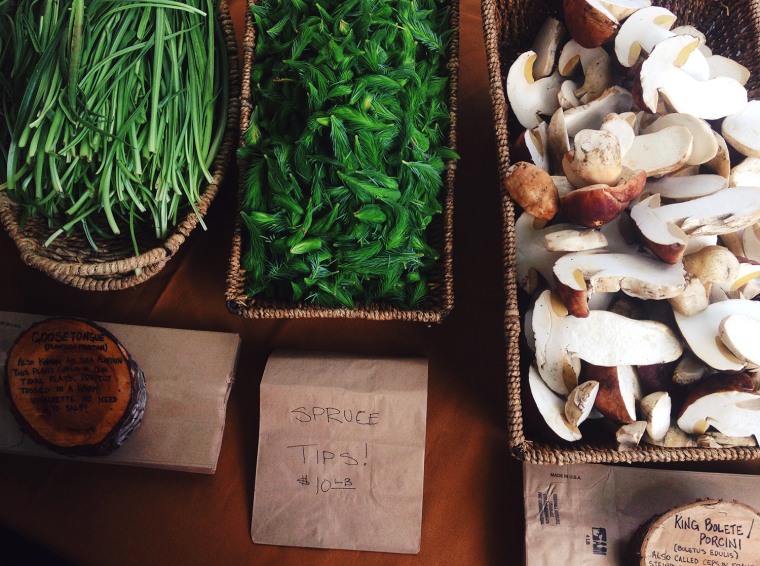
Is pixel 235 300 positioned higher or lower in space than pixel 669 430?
higher

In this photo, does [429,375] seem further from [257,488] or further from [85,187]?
[85,187]

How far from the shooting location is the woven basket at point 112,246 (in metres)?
0.92

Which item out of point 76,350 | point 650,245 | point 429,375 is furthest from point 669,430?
point 76,350

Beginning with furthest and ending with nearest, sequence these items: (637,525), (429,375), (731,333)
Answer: (429,375)
(637,525)
(731,333)

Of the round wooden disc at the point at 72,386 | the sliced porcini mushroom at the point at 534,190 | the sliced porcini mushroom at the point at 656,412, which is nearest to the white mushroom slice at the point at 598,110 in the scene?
the sliced porcini mushroom at the point at 534,190

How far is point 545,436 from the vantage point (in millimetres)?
886

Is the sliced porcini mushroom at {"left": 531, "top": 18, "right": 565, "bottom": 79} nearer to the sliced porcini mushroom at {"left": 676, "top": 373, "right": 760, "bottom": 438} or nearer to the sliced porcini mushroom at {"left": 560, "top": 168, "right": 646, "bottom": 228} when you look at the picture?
the sliced porcini mushroom at {"left": 560, "top": 168, "right": 646, "bottom": 228}

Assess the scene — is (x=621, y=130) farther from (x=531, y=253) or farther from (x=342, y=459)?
(x=342, y=459)

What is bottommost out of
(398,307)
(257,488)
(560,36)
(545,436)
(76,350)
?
(257,488)

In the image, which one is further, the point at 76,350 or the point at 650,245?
the point at 76,350

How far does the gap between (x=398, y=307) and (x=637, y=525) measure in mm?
544

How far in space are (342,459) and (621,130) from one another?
72 cm

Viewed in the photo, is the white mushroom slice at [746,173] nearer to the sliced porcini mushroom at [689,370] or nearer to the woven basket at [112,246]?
the sliced porcini mushroom at [689,370]

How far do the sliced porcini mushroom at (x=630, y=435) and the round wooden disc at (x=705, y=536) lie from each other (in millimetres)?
137
